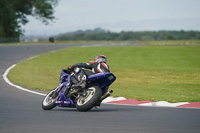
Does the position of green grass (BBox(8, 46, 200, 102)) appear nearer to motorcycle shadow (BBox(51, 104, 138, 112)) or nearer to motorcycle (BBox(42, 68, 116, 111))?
motorcycle shadow (BBox(51, 104, 138, 112))

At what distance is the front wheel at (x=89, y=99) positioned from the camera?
9008mm

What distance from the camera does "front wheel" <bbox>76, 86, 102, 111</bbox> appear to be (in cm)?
901

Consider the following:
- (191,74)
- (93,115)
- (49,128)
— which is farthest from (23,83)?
(191,74)

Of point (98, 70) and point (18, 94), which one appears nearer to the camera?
point (98, 70)

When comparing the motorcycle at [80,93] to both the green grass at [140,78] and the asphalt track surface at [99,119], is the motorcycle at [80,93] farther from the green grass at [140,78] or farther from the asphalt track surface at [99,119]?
the green grass at [140,78]

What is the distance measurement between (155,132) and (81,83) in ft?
9.27

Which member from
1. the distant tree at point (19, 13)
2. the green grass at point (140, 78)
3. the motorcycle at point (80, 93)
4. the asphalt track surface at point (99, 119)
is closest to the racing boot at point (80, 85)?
the motorcycle at point (80, 93)

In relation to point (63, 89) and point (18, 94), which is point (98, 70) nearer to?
point (63, 89)

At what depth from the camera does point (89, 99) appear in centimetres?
909

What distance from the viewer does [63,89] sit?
9836mm

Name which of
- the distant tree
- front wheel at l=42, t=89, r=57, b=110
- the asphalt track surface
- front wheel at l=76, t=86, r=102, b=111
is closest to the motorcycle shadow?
the asphalt track surface

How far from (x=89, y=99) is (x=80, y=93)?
1.27 feet

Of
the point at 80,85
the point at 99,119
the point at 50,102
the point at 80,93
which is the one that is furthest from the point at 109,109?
the point at 99,119

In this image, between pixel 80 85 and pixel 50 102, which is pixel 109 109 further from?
pixel 50 102
